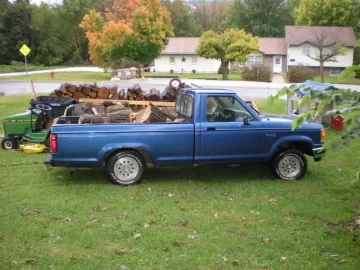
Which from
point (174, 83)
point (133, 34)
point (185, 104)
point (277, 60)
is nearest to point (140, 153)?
point (185, 104)

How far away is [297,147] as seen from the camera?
8.55 metres

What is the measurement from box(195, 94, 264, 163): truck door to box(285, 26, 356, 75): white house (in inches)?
1790

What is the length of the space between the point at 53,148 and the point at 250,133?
367cm

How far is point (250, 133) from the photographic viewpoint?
8047 millimetres

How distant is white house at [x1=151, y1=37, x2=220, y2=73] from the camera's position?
5609 cm

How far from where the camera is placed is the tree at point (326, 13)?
56666mm

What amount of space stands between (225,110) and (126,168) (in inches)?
86.4

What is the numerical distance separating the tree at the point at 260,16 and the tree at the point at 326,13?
23.6 feet

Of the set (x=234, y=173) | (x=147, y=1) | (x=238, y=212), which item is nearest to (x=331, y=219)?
(x=238, y=212)

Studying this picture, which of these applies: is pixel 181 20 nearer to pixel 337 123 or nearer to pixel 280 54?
pixel 280 54

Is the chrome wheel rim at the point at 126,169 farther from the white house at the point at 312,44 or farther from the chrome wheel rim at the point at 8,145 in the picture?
the white house at the point at 312,44

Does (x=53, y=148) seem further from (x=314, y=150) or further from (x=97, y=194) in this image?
(x=314, y=150)

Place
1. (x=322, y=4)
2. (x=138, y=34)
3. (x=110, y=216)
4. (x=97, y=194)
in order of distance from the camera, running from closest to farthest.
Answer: (x=110, y=216), (x=97, y=194), (x=138, y=34), (x=322, y=4)

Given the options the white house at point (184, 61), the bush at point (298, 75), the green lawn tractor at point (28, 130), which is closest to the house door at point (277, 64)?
the white house at point (184, 61)
